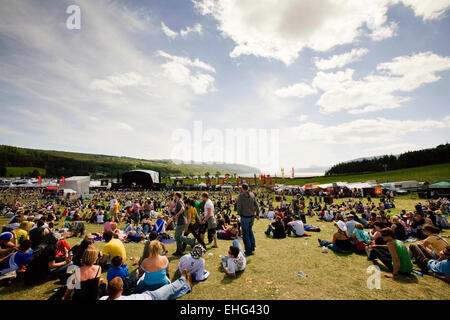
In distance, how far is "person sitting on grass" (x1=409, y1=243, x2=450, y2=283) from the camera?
4.88m

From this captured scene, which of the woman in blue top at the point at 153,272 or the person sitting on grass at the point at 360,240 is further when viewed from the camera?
the person sitting on grass at the point at 360,240

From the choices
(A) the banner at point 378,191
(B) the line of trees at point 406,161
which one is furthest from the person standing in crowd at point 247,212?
(B) the line of trees at point 406,161

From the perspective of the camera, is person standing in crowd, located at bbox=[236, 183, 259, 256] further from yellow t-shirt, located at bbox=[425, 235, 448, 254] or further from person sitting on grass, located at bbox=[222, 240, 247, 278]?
yellow t-shirt, located at bbox=[425, 235, 448, 254]

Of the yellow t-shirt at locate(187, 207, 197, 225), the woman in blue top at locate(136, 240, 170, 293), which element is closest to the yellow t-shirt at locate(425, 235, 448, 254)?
the yellow t-shirt at locate(187, 207, 197, 225)

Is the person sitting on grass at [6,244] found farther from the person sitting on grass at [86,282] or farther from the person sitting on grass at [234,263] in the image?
the person sitting on grass at [234,263]

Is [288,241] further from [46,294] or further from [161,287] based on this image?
[46,294]

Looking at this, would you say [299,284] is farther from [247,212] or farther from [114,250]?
[114,250]

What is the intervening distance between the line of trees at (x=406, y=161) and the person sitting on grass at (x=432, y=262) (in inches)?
3053

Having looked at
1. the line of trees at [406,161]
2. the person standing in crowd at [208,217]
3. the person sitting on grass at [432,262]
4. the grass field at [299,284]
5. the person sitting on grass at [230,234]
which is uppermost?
the line of trees at [406,161]

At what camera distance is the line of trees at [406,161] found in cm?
7325

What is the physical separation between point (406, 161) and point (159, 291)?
353ft
